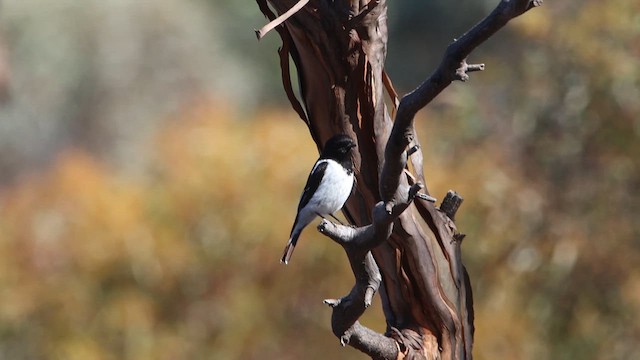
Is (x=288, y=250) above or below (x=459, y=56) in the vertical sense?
below

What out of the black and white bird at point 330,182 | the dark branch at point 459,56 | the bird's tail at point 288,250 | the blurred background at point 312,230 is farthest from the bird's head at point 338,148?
the blurred background at point 312,230

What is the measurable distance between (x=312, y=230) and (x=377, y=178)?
2.61 m

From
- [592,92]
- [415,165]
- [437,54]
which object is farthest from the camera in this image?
[437,54]

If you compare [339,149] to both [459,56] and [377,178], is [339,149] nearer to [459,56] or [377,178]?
[377,178]

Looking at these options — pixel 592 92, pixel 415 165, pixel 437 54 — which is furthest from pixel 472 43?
pixel 437 54

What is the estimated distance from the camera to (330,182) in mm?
2627

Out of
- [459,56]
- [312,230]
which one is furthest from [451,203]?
[312,230]

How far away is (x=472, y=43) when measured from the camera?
2064 mm

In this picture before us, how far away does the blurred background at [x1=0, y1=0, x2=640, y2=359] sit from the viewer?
5320 mm

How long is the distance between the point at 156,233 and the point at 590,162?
2283mm

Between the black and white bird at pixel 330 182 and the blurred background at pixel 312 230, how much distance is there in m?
2.41

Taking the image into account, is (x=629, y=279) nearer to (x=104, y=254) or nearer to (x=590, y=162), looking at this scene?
(x=590, y=162)

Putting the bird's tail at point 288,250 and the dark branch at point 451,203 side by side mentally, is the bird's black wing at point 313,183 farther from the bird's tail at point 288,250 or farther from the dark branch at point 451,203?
the dark branch at point 451,203

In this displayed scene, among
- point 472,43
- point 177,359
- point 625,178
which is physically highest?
point 625,178
